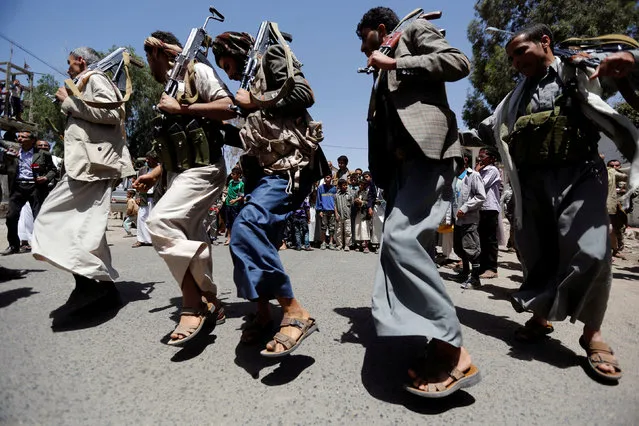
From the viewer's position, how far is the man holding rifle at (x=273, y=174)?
83.7 inches

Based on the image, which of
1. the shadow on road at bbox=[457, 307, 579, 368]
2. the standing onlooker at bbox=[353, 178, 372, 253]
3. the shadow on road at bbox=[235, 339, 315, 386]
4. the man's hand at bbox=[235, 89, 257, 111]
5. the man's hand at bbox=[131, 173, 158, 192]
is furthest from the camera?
the standing onlooker at bbox=[353, 178, 372, 253]

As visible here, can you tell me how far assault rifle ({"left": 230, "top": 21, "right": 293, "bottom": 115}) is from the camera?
2.73 m

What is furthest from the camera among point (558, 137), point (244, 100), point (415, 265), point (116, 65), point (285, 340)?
point (116, 65)

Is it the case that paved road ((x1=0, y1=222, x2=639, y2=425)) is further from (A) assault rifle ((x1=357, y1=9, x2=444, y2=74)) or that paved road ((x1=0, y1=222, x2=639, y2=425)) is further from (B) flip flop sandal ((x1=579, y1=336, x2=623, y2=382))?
(A) assault rifle ((x1=357, y1=9, x2=444, y2=74))

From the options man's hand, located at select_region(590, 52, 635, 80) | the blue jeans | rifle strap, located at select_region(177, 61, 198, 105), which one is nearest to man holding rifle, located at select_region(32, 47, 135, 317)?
rifle strap, located at select_region(177, 61, 198, 105)

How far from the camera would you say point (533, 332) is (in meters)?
2.61

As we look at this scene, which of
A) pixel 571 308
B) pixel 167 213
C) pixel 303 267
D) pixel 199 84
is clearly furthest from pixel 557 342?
pixel 303 267

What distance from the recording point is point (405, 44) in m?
2.20

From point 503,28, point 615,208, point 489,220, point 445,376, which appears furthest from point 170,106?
point 503,28

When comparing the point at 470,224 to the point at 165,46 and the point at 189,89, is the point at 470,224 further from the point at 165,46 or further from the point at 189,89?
the point at 165,46

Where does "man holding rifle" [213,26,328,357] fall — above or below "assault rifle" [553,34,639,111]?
below

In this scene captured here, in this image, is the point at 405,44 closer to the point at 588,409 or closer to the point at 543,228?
the point at 543,228

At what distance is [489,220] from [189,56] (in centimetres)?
444

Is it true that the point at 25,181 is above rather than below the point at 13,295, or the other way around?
above
